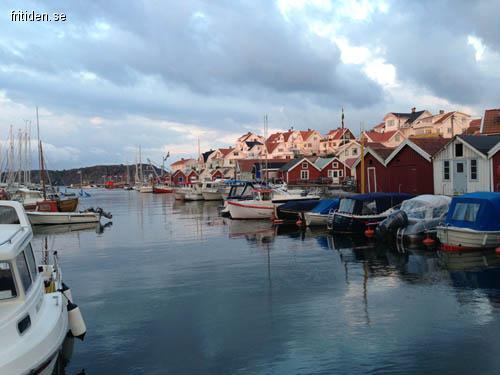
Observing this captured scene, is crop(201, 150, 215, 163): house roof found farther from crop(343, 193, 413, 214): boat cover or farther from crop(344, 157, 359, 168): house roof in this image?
crop(343, 193, 413, 214): boat cover

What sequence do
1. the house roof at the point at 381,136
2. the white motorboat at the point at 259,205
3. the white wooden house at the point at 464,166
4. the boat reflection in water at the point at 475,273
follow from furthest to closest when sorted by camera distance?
the house roof at the point at 381,136
the white motorboat at the point at 259,205
the white wooden house at the point at 464,166
the boat reflection in water at the point at 475,273

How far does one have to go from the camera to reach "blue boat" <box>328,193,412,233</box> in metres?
28.5

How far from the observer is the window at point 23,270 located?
30.2 feet

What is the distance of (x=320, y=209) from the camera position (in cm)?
3447

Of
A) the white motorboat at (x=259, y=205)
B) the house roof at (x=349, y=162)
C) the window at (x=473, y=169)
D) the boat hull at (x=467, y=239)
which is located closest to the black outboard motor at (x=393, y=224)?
the boat hull at (x=467, y=239)

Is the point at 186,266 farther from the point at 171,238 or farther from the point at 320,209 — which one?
the point at 320,209

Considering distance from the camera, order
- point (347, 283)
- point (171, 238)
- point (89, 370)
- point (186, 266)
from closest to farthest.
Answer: point (89, 370) → point (347, 283) → point (186, 266) → point (171, 238)

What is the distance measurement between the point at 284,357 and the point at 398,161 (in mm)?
33943

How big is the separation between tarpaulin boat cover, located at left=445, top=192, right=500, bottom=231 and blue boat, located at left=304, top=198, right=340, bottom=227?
11.1m

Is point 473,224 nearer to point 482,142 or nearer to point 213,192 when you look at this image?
point 482,142

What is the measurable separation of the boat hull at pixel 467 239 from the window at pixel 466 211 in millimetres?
546

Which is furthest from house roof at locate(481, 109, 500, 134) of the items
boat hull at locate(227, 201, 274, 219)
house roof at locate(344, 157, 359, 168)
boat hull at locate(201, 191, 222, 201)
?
boat hull at locate(201, 191, 222, 201)

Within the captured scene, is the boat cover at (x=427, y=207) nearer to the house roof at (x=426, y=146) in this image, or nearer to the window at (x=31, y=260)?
the house roof at (x=426, y=146)

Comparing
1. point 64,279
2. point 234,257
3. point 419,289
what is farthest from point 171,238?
point 419,289
